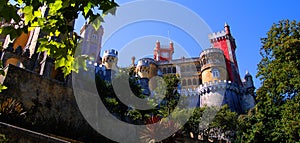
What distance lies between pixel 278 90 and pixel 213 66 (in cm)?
3250

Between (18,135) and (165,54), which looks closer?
(18,135)

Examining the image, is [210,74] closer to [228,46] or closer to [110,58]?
[228,46]

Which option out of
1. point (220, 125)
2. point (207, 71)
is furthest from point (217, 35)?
point (220, 125)

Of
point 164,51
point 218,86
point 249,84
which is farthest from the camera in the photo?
point 164,51

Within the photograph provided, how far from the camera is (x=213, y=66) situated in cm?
5094

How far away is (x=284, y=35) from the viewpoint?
2092cm

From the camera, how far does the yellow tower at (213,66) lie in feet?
167

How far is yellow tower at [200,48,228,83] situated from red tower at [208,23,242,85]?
8.66 feet

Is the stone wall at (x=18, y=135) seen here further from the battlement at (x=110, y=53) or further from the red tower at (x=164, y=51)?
the red tower at (x=164, y=51)

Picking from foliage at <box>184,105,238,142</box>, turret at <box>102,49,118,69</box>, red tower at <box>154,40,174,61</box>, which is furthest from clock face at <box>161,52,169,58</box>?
foliage at <box>184,105,238,142</box>

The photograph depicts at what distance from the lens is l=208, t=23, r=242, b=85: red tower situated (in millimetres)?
54419

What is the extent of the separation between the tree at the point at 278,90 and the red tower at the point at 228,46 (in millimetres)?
32670

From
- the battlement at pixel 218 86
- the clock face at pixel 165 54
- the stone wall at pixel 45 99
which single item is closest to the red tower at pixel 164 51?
the clock face at pixel 165 54

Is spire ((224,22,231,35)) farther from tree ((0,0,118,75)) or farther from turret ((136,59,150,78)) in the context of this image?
tree ((0,0,118,75))
